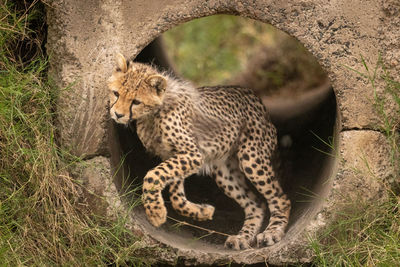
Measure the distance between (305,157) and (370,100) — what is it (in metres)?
1.94

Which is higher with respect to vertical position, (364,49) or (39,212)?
(364,49)

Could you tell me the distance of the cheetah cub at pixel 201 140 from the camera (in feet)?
15.7

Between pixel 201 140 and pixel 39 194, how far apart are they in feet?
4.27

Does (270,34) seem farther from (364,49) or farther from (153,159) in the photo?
(364,49)

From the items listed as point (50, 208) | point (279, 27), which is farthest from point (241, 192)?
point (50, 208)

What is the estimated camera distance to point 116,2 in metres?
4.85

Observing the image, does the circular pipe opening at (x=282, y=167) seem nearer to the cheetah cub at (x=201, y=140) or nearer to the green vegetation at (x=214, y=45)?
the cheetah cub at (x=201, y=140)

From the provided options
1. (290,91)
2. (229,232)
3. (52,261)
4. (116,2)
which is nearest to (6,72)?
(116,2)

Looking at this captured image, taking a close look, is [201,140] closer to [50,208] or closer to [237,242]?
[237,242]

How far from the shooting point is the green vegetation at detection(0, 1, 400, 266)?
4531 millimetres

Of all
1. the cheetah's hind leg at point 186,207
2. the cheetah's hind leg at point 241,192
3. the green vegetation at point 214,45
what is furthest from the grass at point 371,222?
the green vegetation at point 214,45

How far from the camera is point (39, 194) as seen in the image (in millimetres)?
4758

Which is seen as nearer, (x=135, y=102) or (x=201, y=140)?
(x=135, y=102)

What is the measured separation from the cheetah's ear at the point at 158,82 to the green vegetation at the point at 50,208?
2.34ft
